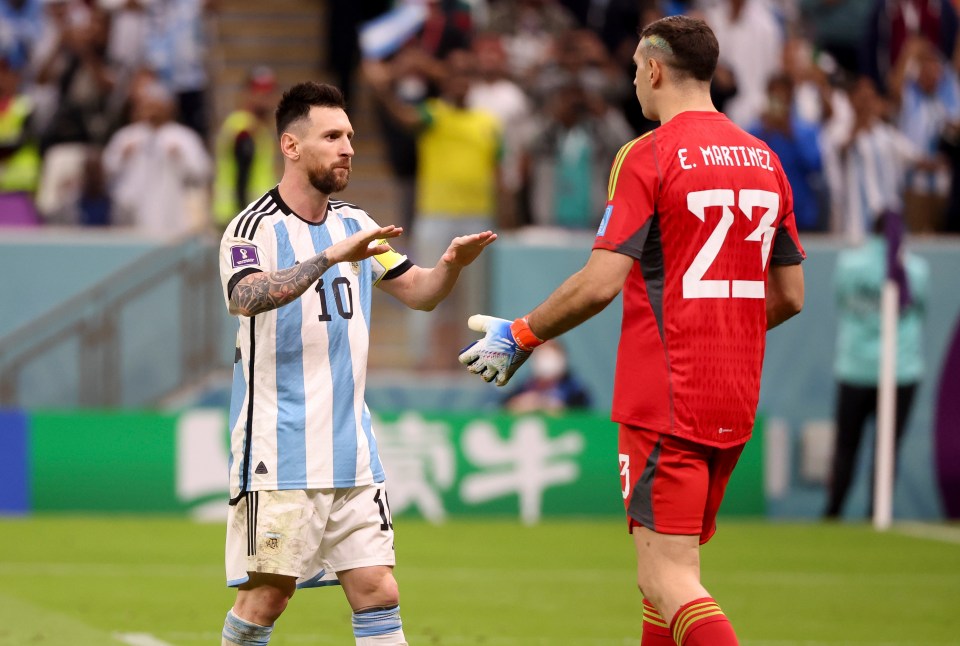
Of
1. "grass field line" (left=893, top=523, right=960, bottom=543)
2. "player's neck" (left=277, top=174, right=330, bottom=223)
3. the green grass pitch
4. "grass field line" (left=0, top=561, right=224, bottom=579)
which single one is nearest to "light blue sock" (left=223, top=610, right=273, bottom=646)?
"player's neck" (left=277, top=174, right=330, bottom=223)

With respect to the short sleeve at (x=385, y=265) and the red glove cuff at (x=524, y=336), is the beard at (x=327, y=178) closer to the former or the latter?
the short sleeve at (x=385, y=265)

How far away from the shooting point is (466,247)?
19.9 ft

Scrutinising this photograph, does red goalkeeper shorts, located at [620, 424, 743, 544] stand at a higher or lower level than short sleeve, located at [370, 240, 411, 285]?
lower

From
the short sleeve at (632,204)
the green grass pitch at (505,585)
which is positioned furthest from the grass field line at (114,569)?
the short sleeve at (632,204)

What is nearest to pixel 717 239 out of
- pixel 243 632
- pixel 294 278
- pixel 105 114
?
pixel 294 278

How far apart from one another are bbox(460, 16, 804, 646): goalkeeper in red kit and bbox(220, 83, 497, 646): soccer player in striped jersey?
760mm

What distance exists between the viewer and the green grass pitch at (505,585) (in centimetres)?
892

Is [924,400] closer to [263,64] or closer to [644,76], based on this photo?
[263,64]

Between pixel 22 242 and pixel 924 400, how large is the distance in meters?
8.62

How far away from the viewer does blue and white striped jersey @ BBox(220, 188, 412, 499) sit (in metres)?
5.91

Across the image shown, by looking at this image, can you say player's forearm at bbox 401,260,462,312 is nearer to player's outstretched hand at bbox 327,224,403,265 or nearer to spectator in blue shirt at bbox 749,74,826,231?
player's outstretched hand at bbox 327,224,403,265

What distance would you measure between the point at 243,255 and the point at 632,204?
55.7 inches

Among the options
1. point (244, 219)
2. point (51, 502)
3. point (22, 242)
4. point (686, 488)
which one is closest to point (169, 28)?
point (22, 242)

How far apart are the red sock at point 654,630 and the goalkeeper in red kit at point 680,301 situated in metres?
0.11
